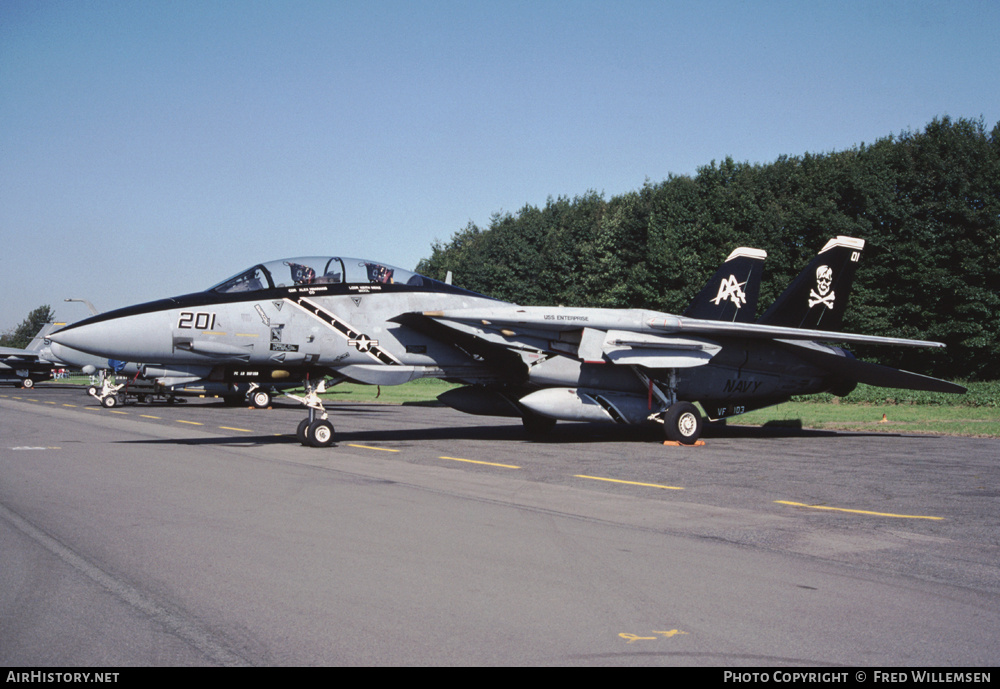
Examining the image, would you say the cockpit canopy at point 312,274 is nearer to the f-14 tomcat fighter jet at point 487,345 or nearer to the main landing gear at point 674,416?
the f-14 tomcat fighter jet at point 487,345

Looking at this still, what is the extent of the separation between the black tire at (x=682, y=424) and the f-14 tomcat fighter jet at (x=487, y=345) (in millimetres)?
27

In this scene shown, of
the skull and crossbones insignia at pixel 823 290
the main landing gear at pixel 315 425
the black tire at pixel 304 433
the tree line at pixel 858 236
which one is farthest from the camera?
the tree line at pixel 858 236

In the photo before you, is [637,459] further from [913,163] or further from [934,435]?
[913,163]

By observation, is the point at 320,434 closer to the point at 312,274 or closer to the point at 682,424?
the point at 312,274

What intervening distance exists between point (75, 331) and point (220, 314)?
2.01m

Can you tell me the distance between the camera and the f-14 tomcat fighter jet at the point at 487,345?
12.4 metres

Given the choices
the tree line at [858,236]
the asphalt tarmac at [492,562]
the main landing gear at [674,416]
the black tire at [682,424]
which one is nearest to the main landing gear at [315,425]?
the asphalt tarmac at [492,562]

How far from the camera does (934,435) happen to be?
18141 millimetres

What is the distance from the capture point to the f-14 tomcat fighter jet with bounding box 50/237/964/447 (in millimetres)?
12398

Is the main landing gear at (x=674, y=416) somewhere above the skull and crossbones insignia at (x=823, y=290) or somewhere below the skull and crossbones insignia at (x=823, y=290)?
below

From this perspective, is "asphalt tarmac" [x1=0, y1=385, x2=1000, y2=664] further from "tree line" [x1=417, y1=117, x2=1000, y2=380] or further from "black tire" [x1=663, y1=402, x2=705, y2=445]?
"tree line" [x1=417, y1=117, x2=1000, y2=380]

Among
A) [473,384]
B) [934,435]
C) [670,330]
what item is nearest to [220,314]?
[473,384]

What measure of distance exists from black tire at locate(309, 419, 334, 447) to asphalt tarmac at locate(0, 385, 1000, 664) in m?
1.92

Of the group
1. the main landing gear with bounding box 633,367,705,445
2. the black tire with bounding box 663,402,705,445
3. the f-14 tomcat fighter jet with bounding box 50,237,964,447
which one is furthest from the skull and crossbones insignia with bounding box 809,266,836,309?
the black tire with bounding box 663,402,705,445
